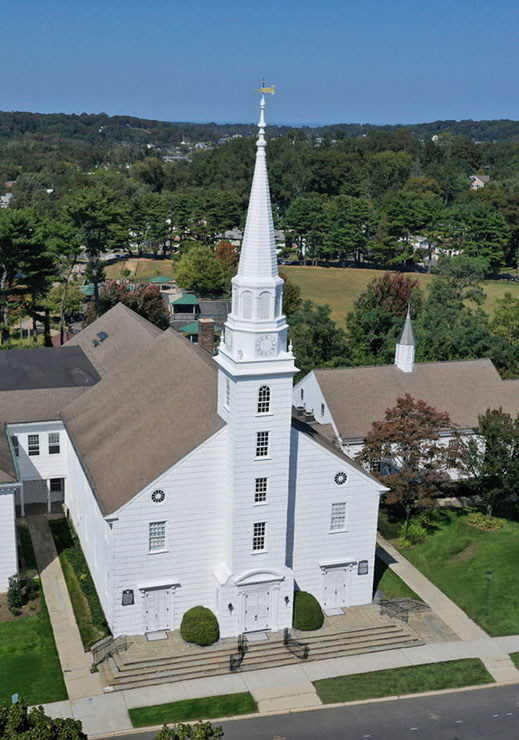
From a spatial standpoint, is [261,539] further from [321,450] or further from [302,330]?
[302,330]

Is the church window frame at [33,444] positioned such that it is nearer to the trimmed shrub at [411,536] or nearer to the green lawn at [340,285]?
the trimmed shrub at [411,536]

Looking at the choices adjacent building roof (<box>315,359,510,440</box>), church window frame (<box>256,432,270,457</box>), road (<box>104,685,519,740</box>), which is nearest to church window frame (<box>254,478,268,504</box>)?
church window frame (<box>256,432,270,457</box>)

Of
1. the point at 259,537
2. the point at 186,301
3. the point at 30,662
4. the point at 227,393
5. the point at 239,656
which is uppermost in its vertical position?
the point at 227,393

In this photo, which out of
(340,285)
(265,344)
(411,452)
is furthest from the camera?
(340,285)

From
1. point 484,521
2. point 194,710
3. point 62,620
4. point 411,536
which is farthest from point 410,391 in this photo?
point 194,710

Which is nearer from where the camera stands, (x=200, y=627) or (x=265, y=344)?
(x=265, y=344)

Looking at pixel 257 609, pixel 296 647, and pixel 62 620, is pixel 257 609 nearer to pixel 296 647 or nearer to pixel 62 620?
pixel 296 647

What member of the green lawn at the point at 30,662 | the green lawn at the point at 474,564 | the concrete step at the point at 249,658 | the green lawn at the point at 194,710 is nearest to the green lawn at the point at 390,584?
the green lawn at the point at 474,564
